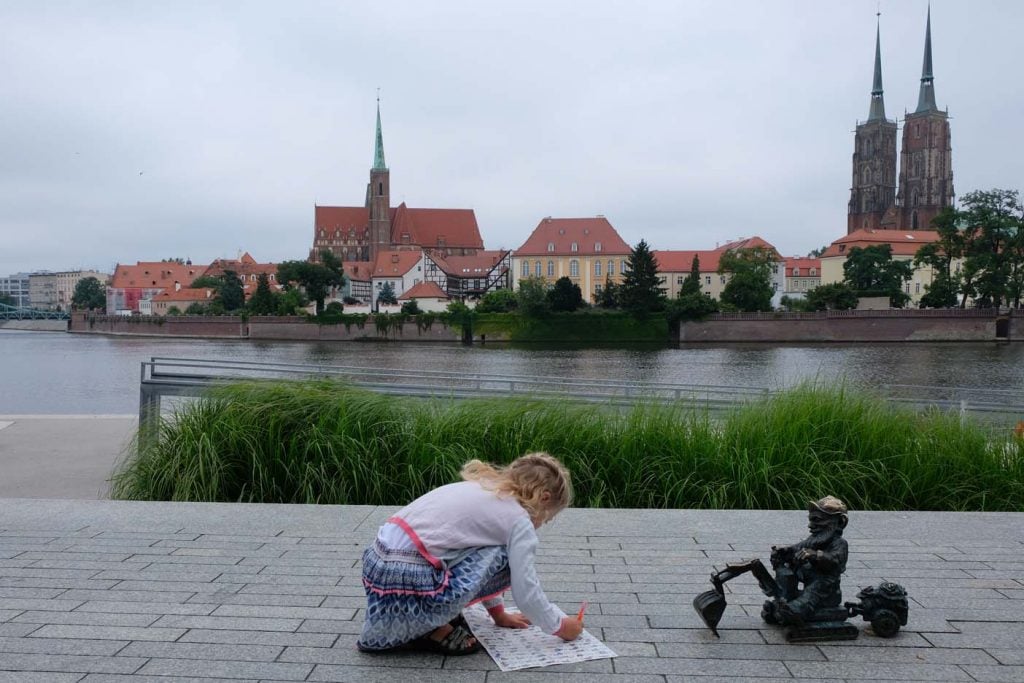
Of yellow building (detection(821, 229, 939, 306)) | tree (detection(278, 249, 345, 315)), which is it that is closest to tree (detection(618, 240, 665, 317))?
yellow building (detection(821, 229, 939, 306))

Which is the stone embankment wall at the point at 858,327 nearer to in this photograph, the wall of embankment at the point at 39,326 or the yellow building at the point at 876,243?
the yellow building at the point at 876,243

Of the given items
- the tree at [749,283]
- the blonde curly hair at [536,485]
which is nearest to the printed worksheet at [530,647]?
the blonde curly hair at [536,485]

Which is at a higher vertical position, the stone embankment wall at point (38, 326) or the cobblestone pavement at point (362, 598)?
the cobblestone pavement at point (362, 598)

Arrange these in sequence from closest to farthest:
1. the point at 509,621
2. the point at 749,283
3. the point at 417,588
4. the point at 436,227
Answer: the point at 417,588 → the point at 509,621 → the point at 749,283 → the point at 436,227

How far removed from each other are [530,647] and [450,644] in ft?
1.13

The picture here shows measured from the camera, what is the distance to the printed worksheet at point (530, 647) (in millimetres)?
3598

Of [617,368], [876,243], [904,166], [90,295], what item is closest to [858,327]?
[876,243]

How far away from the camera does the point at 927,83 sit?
122562 mm

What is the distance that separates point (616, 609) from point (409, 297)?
107m

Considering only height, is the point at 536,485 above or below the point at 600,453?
above

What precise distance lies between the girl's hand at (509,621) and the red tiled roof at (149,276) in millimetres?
159639

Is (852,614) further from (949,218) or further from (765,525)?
(949,218)

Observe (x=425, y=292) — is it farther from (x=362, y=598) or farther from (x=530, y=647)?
(x=530, y=647)

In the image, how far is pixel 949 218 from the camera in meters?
77.8
